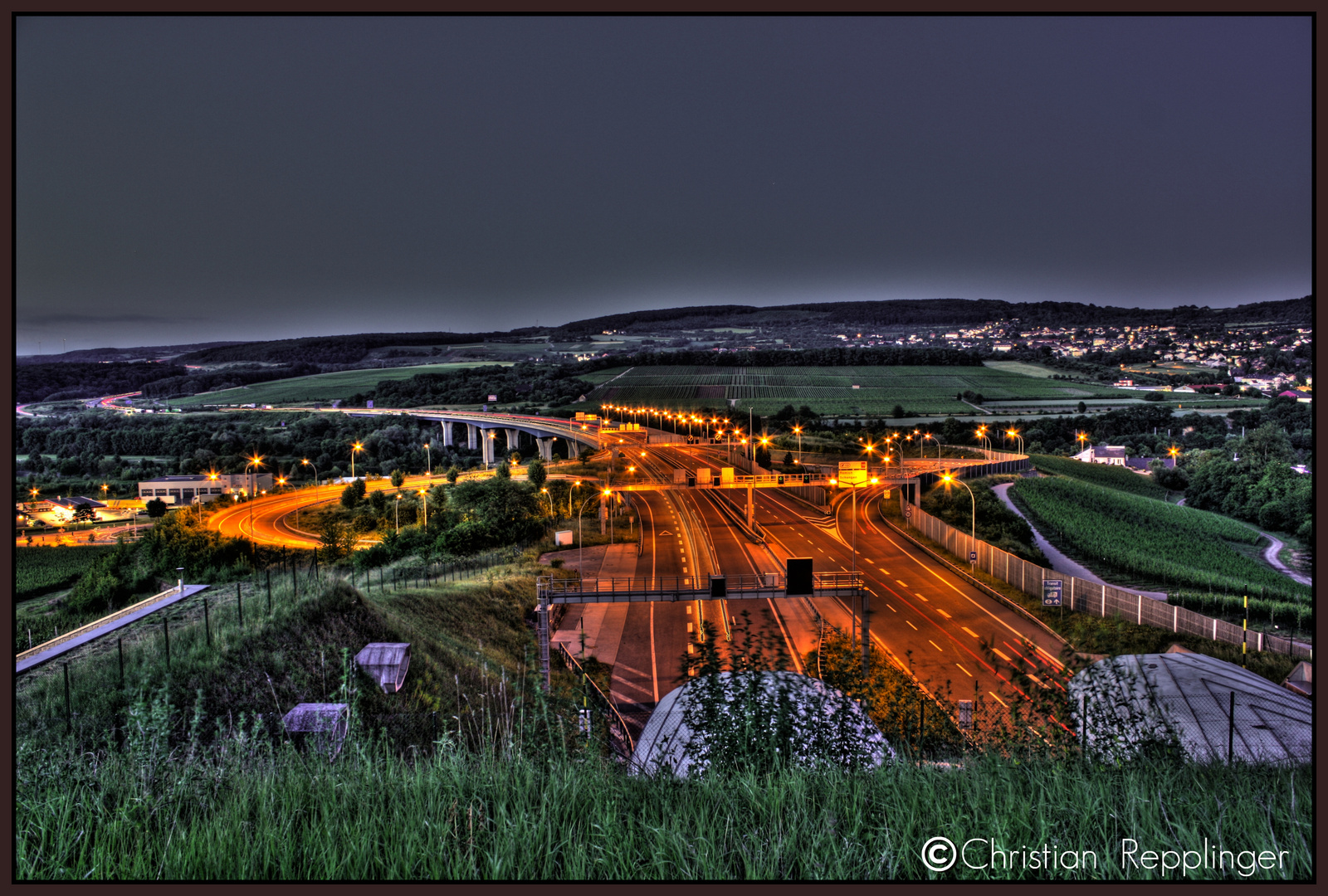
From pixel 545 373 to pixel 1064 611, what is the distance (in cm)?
16611

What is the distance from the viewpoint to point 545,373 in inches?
7436

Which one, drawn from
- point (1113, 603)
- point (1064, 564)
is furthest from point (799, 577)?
point (1064, 564)

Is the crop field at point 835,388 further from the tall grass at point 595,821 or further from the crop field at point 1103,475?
the tall grass at point 595,821

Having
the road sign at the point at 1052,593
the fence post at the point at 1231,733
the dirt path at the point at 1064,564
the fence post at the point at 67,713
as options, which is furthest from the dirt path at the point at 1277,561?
the fence post at the point at 67,713

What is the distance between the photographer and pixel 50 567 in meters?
51.8

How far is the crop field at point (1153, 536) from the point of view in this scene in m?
44.3

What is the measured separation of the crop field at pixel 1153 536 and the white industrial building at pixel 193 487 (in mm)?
76932

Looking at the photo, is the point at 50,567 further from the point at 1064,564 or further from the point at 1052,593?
the point at 1064,564

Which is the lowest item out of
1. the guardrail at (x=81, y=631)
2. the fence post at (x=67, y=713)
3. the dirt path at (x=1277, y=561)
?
the dirt path at (x=1277, y=561)

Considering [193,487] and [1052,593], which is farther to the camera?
[193,487]

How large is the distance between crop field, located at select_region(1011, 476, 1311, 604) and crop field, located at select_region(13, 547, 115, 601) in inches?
2527

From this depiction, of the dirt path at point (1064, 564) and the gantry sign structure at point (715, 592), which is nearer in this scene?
the gantry sign structure at point (715, 592)

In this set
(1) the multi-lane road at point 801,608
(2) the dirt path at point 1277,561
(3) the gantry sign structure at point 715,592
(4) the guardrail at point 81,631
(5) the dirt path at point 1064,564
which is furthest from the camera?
(2) the dirt path at point 1277,561

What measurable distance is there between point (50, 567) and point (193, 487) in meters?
32.1
